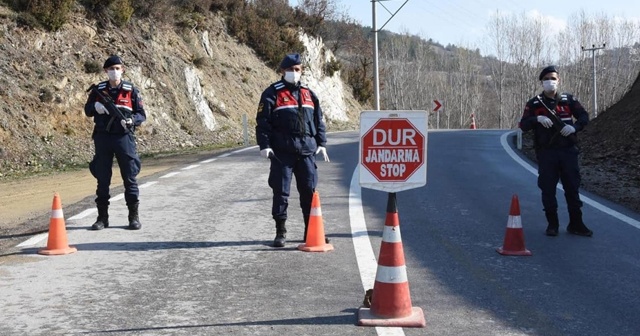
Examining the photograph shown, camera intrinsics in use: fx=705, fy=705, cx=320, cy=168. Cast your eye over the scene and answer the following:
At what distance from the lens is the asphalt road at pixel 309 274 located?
4.75 m

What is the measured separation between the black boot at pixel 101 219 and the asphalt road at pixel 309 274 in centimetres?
12

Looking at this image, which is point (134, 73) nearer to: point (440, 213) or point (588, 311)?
point (440, 213)

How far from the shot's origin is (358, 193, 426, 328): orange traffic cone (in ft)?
15.3

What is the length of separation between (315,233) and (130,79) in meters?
19.9

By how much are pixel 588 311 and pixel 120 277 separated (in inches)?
146

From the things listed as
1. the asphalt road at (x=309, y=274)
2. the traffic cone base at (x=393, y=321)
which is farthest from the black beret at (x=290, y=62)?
the traffic cone base at (x=393, y=321)

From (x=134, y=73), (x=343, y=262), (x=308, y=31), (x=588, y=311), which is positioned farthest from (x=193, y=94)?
(x=588, y=311)

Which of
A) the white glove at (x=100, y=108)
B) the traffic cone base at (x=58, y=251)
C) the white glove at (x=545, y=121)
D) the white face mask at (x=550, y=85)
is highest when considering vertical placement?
the white face mask at (x=550, y=85)

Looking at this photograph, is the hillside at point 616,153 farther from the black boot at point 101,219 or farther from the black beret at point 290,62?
the black boot at point 101,219

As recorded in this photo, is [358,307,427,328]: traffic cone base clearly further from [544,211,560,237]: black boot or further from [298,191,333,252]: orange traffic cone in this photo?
[544,211,560,237]: black boot

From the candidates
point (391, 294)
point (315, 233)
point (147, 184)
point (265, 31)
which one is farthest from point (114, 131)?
point (265, 31)

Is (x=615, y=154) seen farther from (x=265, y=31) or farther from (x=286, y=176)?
(x=265, y=31)

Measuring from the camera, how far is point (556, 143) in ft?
25.9

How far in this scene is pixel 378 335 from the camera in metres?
4.48
